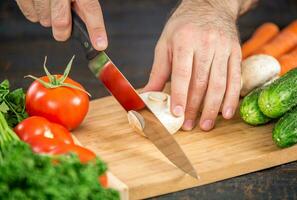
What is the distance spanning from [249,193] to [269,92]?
0.40 meters

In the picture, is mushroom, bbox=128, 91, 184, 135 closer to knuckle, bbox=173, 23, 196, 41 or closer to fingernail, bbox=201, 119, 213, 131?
fingernail, bbox=201, 119, 213, 131

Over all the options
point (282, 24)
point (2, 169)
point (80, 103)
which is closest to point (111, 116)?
point (80, 103)

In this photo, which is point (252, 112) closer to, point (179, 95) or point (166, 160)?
point (179, 95)

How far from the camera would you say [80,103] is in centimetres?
234

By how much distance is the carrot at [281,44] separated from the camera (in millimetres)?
2855

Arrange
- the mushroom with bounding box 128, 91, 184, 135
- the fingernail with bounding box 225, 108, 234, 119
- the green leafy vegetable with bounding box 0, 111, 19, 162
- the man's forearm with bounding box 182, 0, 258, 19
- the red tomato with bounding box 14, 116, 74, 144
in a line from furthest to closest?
1. the man's forearm with bounding box 182, 0, 258, 19
2. the fingernail with bounding box 225, 108, 234, 119
3. the mushroom with bounding box 128, 91, 184, 135
4. the red tomato with bounding box 14, 116, 74, 144
5. the green leafy vegetable with bounding box 0, 111, 19, 162

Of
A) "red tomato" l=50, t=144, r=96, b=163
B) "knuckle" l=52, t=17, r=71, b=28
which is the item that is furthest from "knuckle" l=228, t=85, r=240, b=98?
"red tomato" l=50, t=144, r=96, b=163

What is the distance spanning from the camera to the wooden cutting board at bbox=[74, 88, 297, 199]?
6.88 feet

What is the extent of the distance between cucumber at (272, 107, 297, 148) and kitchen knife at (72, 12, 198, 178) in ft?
1.09

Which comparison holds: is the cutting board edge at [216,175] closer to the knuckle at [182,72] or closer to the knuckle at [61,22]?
the knuckle at [182,72]

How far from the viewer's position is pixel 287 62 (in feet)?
9.01

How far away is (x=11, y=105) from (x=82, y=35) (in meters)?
0.32

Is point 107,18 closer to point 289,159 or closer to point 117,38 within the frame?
point 117,38

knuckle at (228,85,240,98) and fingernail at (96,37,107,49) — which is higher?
fingernail at (96,37,107,49)
